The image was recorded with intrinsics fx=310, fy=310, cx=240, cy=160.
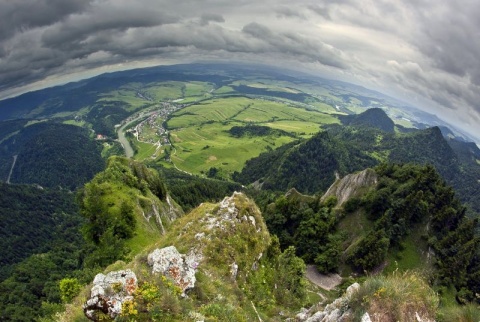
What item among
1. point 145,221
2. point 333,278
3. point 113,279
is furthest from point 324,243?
point 113,279

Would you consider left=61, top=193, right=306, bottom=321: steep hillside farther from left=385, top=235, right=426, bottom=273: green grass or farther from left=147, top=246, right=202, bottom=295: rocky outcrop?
left=385, top=235, right=426, bottom=273: green grass

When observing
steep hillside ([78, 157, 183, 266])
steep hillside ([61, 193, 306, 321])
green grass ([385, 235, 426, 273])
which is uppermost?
steep hillside ([61, 193, 306, 321])

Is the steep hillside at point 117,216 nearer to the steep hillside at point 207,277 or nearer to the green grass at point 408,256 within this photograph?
the steep hillside at point 207,277

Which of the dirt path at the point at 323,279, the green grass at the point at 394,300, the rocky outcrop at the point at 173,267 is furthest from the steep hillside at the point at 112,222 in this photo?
the dirt path at the point at 323,279

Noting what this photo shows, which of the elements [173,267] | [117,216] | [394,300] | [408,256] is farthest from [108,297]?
[408,256]

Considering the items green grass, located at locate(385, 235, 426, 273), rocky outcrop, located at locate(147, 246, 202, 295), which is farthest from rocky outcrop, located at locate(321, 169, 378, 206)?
rocky outcrop, located at locate(147, 246, 202, 295)

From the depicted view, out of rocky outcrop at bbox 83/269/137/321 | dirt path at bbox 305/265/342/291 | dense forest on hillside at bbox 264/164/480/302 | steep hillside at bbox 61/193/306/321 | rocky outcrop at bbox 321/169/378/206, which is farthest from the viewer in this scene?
rocky outcrop at bbox 321/169/378/206

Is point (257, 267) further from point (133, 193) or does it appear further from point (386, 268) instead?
point (386, 268)
